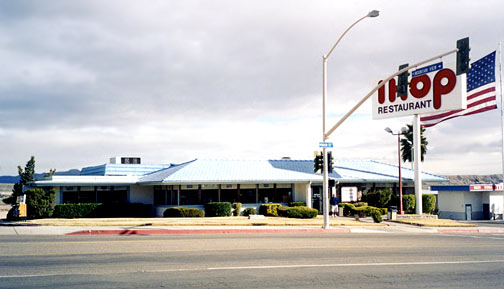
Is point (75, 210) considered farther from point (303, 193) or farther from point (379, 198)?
point (379, 198)

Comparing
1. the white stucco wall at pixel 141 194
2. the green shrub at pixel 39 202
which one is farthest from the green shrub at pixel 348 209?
the green shrub at pixel 39 202

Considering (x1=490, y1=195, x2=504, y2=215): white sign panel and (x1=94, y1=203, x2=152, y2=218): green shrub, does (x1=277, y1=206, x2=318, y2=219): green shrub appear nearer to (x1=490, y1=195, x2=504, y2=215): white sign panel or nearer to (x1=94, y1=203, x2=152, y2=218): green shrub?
(x1=94, y1=203, x2=152, y2=218): green shrub

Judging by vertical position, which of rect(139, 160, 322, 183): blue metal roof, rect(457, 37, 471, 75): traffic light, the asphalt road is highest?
rect(457, 37, 471, 75): traffic light

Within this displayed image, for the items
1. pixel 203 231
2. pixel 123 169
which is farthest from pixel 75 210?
pixel 203 231

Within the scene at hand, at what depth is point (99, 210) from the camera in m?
34.8

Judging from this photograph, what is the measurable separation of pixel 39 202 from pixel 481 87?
3201cm

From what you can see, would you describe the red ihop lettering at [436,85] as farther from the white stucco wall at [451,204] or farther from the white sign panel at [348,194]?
the white stucco wall at [451,204]

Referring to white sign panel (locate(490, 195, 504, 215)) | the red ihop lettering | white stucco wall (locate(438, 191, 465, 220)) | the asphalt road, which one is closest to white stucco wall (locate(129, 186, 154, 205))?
the asphalt road

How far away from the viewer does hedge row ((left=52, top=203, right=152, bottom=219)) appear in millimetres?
33438

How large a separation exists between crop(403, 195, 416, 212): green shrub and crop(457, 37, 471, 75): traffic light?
83.2ft

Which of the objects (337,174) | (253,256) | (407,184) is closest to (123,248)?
(253,256)

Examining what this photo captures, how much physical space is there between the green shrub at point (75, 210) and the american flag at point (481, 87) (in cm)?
2865

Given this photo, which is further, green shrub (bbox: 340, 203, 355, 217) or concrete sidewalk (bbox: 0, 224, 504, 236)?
green shrub (bbox: 340, 203, 355, 217)

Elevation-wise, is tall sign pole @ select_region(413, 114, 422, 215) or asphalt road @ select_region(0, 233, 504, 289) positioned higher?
tall sign pole @ select_region(413, 114, 422, 215)
